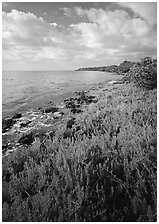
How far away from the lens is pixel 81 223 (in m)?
3.09

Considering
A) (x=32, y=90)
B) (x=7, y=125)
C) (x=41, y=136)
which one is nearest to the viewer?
(x=41, y=136)

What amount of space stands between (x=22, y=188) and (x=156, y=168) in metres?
3.12

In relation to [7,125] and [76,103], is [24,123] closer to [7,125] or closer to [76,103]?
[7,125]

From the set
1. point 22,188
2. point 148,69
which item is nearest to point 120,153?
point 22,188

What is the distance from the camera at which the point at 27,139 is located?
8875 mm

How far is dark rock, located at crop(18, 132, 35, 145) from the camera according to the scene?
8587mm

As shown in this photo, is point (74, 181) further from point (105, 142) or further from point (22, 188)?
point (105, 142)

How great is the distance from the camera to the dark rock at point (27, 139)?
859cm

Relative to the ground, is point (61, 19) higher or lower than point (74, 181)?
higher

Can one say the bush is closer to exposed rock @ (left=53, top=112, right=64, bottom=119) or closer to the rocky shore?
the rocky shore

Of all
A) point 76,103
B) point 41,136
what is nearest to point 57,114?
point 76,103

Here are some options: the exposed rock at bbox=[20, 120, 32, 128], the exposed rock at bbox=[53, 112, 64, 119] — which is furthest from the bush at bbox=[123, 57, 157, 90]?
the exposed rock at bbox=[20, 120, 32, 128]

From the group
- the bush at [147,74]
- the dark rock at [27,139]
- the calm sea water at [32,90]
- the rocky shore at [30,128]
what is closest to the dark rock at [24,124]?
the rocky shore at [30,128]

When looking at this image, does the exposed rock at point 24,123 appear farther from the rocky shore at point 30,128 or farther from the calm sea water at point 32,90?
the calm sea water at point 32,90
